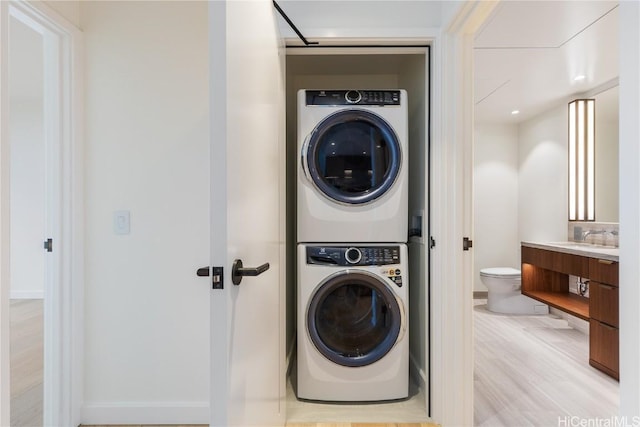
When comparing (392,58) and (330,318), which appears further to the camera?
(392,58)

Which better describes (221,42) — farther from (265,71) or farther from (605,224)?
(605,224)

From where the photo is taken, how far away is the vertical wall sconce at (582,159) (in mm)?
3486

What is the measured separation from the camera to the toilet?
13.3 feet

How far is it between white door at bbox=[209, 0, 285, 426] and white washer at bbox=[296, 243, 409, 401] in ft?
1.12

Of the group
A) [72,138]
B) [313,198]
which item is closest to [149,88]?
[72,138]

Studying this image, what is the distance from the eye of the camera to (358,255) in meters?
2.09

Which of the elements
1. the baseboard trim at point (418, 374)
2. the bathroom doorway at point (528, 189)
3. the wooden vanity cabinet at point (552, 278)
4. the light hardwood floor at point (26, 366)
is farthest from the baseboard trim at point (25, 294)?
the wooden vanity cabinet at point (552, 278)

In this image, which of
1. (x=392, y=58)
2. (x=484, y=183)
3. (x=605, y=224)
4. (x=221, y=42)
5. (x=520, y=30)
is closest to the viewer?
(x=221, y=42)

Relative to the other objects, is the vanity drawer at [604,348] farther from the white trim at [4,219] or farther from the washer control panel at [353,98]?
the white trim at [4,219]

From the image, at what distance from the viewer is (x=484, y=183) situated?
471 cm

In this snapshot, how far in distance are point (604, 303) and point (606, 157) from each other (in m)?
1.58

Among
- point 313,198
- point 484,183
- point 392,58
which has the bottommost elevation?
point 313,198

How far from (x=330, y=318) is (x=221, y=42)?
163 centimetres

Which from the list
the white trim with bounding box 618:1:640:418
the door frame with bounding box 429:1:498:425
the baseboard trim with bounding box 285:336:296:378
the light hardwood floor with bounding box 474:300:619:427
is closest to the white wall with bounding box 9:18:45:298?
the baseboard trim with bounding box 285:336:296:378
